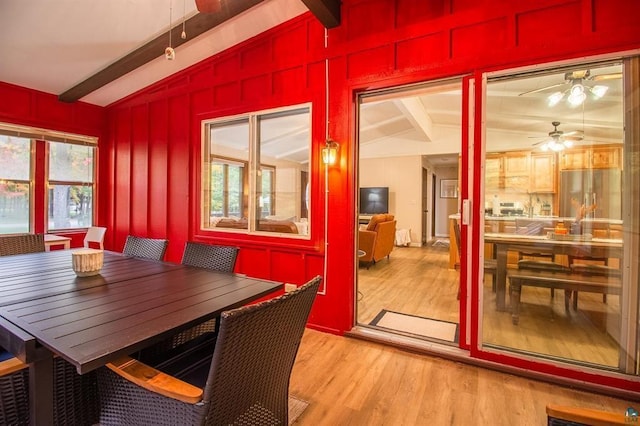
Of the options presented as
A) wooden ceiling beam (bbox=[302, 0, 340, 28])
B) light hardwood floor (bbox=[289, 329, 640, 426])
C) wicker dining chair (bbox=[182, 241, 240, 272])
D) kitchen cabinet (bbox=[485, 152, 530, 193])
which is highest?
wooden ceiling beam (bbox=[302, 0, 340, 28])

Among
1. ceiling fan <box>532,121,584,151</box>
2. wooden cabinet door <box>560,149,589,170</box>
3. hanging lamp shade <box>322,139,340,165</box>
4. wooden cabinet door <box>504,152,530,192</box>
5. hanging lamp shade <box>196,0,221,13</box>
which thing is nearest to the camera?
hanging lamp shade <box>196,0,221,13</box>

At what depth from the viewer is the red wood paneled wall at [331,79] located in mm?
2178

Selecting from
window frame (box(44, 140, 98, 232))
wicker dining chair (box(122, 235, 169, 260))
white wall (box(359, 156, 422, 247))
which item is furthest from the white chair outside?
white wall (box(359, 156, 422, 247))

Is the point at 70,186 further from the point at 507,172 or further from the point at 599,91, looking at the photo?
the point at 599,91

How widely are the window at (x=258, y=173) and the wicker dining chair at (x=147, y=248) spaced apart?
115 centimetres

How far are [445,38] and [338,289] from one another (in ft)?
→ 7.61

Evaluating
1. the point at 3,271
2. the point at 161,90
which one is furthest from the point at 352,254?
the point at 161,90

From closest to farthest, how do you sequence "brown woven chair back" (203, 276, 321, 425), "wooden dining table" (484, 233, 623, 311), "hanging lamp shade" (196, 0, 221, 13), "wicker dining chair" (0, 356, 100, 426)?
1. "brown woven chair back" (203, 276, 321, 425)
2. "wicker dining chair" (0, 356, 100, 426)
3. "hanging lamp shade" (196, 0, 221, 13)
4. "wooden dining table" (484, 233, 623, 311)

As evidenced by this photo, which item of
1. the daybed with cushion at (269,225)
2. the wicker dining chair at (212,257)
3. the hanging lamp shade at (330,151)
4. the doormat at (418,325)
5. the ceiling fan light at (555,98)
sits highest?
the ceiling fan light at (555,98)

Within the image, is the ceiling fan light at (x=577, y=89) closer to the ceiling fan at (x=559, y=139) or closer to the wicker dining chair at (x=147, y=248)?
the ceiling fan at (x=559, y=139)

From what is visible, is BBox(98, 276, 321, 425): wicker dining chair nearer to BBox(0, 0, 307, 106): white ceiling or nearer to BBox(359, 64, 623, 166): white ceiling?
BBox(359, 64, 623, 166): white ceiling

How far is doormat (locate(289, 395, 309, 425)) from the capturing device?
5.75ft

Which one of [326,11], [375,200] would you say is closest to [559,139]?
[326,11]

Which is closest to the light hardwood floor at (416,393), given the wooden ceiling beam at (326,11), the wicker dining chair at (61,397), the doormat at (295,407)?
the doormat at (295,407)
